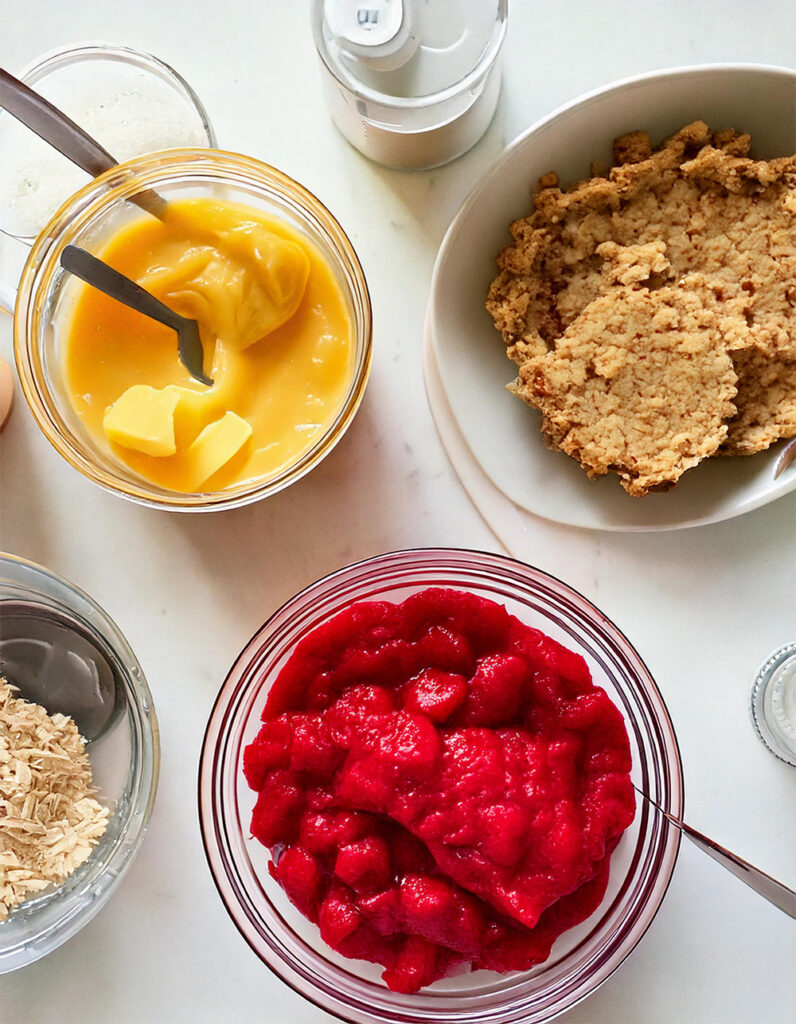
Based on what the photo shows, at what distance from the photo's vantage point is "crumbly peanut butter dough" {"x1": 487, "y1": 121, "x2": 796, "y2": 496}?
1415 mm

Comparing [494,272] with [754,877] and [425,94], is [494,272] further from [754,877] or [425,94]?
[754,877]

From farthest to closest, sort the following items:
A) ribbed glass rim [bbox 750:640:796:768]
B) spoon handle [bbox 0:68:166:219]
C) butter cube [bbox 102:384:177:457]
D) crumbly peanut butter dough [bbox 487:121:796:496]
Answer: ribbed glass rim [bbox 750:640:796:768] → crumbly peanut butter dough [bbox 487:121:796:496] → butter cube [bbox 102:384:177:457] → spoon handle [bbox 0:68:166:219]

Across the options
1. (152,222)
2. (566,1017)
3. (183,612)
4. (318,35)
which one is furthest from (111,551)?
(566,1017)

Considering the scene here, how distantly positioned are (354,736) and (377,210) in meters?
0.88

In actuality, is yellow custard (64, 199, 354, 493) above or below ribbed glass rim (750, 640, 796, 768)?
above

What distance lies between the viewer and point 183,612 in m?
1.59

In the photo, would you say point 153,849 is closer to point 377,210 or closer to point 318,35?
point 377,210

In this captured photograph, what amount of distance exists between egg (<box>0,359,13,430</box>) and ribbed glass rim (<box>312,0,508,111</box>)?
2.42 ft

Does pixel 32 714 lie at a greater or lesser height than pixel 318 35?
lesser

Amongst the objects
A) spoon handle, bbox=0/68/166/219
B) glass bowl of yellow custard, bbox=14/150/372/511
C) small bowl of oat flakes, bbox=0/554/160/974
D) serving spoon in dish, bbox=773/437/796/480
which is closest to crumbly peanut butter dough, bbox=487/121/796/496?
serving spoon in dish, bbox=773/437/796/480

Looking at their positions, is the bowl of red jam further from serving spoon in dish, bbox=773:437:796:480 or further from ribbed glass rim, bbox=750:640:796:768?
serving spoon in dish, bbox=773:437:796:480

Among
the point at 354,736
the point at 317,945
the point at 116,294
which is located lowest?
the point at 317,945

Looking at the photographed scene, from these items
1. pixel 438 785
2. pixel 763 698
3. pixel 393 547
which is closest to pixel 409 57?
pixel 393 547

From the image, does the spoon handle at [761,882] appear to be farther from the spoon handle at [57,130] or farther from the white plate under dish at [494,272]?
the spoon handle at [57,130]
